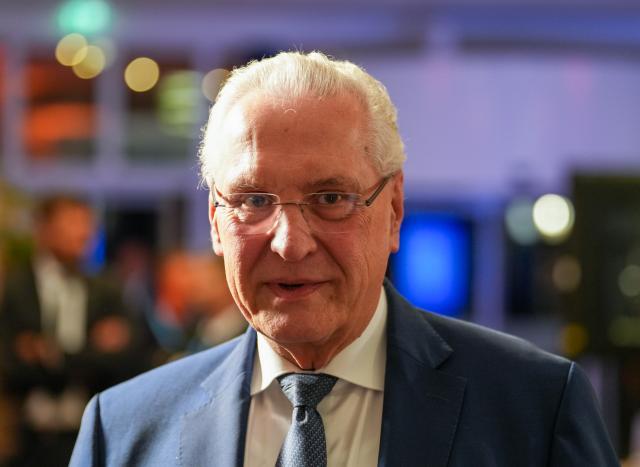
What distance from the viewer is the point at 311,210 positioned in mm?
1661

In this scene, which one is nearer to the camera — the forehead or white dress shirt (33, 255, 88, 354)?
the forehead

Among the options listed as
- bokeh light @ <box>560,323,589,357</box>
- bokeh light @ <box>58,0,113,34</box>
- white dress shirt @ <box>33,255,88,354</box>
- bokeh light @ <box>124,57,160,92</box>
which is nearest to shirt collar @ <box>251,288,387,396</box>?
bokeh light @ <box>560,323,589,357</box>

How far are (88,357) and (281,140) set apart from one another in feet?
12.0

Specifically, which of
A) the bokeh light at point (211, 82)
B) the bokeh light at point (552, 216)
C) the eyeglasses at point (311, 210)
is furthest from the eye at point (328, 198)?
the bokeh light at point (211, 82)

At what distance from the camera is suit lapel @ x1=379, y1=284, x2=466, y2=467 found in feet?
5.49

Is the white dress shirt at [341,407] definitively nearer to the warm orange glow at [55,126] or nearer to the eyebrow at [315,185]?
the eyebrow at [315,185]

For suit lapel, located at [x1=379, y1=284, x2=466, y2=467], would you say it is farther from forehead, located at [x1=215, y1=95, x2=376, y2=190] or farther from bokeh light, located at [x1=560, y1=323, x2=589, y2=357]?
bokeh light, located at [x1=560, y1=323, x2=589, y2=357]

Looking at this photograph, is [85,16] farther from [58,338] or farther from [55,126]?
[58,338]

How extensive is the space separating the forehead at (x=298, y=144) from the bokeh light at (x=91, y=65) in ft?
32.7

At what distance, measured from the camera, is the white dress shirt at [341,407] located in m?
1.75

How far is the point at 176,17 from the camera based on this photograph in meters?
10.8

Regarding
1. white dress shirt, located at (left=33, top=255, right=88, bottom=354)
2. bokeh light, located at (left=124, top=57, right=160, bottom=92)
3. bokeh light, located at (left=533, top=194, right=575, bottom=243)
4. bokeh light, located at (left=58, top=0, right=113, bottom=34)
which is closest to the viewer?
white dress shirt, located at (left=33, top=255, right=88, bottom=354)

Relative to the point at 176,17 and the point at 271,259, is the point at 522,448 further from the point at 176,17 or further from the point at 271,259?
the point at 176,17

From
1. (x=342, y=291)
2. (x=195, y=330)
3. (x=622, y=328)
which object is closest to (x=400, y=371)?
(x=342, y=291)
